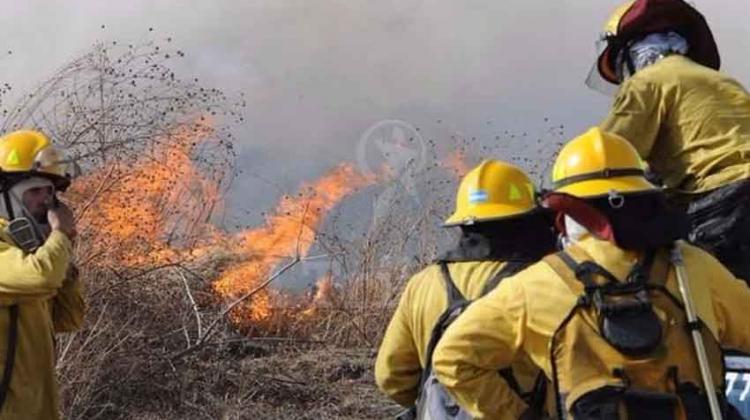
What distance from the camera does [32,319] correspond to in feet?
13.2

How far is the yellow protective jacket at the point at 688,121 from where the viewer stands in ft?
13.9

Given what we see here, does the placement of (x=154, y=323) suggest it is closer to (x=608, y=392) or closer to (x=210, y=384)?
(x=210, y=384)

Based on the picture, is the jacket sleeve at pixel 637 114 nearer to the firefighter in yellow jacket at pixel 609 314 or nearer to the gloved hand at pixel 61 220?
the firefighter in yellow jacket at pixel 609 314

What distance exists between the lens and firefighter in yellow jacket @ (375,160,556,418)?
12.0ft

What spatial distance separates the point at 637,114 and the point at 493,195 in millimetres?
794

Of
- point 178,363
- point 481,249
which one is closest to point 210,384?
point 178,363

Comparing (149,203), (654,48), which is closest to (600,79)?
(654,48)

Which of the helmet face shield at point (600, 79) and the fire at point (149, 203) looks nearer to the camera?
the helmet face shield at point (600, 79)

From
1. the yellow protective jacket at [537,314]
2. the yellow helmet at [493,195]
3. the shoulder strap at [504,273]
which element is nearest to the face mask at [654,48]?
the yellow helmet at [493,195]

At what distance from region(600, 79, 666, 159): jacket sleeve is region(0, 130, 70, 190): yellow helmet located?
235cm

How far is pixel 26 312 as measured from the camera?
400 cm

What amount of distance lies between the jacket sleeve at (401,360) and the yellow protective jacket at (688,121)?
1.21m

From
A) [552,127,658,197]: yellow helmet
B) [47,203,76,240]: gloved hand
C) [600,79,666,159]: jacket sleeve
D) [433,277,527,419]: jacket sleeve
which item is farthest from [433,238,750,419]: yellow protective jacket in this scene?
[47,203,76,240]: gloved hand

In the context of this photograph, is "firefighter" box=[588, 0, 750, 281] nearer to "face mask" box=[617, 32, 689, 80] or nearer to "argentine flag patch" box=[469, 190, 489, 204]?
"face mask" box=[617, 32, 689, 80]
